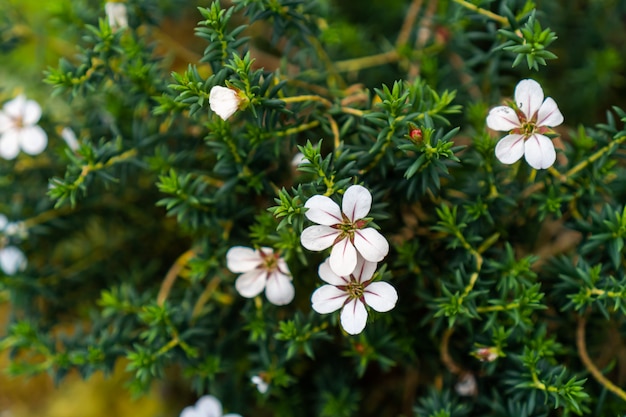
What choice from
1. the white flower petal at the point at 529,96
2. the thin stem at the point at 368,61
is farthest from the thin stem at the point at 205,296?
Answer: the white flower petal at the point at 529,96

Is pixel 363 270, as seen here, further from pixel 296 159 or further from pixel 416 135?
pixel 296 159

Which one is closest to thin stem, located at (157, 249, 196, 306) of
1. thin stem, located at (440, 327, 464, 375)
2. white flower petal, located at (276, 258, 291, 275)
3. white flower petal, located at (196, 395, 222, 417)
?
white flower petal, located at (196, 395, 222, 417)

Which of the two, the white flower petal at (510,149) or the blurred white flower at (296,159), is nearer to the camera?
the white flower petal at (510,149)

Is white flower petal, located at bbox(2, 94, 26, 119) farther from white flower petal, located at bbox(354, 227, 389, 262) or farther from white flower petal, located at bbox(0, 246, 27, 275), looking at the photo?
white flower petal, located at bbox(354, 227, 389, 262)

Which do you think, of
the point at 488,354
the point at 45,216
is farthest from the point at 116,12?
the point at 488,354

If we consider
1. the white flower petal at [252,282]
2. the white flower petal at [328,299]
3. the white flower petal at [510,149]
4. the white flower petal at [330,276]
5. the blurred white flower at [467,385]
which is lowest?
the blurred white flower at [467,385]

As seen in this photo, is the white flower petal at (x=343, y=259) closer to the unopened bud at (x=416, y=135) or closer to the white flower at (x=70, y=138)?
the unopened bud at (x=416, y=135)
